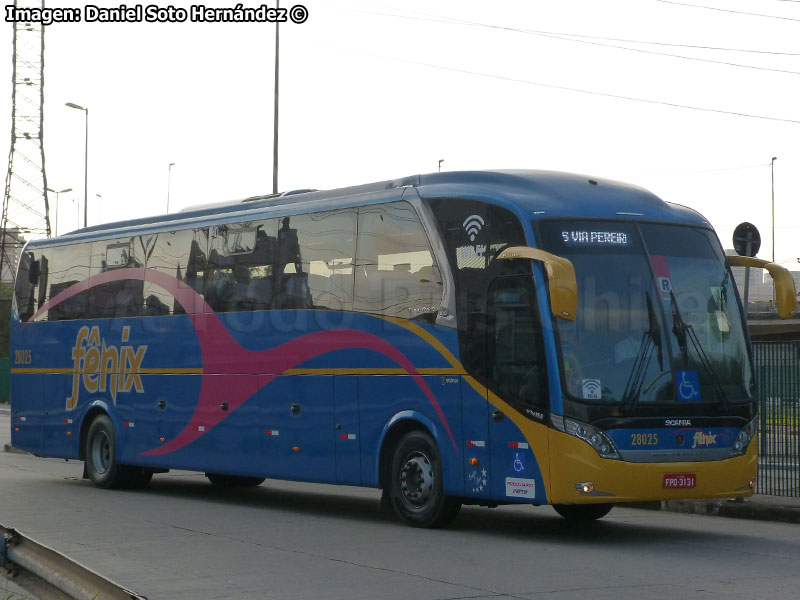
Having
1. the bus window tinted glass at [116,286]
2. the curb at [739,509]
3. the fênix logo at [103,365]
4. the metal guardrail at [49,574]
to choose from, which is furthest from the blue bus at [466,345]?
the metal guardrail at [49,574]

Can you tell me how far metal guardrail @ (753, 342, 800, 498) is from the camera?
15508 mm

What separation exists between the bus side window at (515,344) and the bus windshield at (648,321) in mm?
277

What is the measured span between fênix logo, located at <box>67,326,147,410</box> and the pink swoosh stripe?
1021mm

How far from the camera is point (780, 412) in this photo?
15570 mm

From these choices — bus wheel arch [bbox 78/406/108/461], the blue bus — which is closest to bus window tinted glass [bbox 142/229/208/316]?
the blue bus

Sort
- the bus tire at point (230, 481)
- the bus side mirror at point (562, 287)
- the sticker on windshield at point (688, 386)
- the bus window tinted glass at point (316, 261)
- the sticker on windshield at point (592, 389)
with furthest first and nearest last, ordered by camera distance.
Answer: the bus tire at point (230, 481) < the bus window tinted glass at point (316, 261) < the sticker on windshield at point (688, 386) < the sticker on windshield at point (592, 389) < the bus side mirror at point (562, 287)

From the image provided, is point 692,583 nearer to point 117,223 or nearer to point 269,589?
point 269,589

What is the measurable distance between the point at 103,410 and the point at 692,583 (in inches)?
467

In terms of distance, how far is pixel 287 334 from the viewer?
50.6ft

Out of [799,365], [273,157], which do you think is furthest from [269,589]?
[273,157]

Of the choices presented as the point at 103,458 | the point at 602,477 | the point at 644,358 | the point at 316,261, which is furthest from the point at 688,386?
the point at 103,458

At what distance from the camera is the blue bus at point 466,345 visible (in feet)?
39.5

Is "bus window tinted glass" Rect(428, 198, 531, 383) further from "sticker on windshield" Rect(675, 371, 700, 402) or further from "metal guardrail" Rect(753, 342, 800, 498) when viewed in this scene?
"metal guardrail" Rect(753, 342, 800, 498)

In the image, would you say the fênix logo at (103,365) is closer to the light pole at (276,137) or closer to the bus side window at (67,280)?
the bus side window at (67,280)
